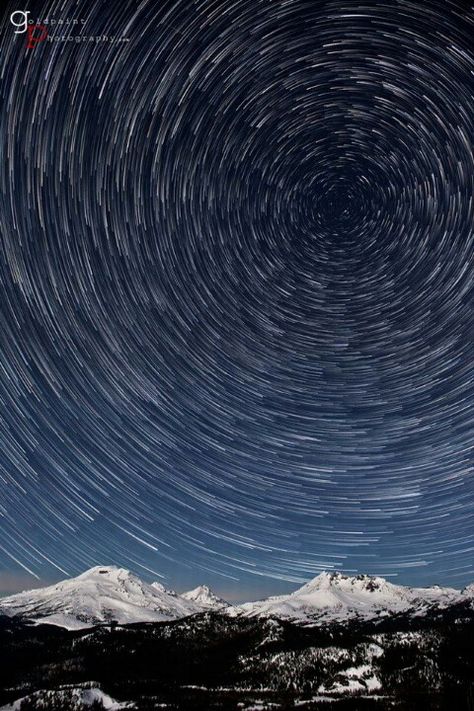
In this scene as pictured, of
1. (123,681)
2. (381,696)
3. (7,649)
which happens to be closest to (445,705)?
(381,696)

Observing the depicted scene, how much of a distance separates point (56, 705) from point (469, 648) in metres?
106

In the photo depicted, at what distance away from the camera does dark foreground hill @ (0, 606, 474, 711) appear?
319ft

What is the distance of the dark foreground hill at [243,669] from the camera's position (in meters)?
97.1

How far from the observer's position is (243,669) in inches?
5458

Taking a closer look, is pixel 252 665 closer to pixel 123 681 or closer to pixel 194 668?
pixel 194 668

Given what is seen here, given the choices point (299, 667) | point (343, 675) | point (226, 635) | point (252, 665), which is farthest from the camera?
point (226, 635)

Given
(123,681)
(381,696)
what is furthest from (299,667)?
(123,681)

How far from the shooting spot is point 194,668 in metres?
144

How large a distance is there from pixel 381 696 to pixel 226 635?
91431 mm

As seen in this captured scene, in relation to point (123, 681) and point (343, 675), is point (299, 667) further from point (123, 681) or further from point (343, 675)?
point (123, 681)

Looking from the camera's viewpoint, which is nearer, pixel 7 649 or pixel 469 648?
pixel 469 648

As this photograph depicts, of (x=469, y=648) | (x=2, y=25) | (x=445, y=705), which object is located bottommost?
(x=445, y=705)

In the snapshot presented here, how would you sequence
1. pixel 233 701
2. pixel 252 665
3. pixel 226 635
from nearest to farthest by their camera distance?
1. pixel 233 701
2. pixel 252 665
3. pixel 226 635

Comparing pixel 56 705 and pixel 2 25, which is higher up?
pixel 2 25
